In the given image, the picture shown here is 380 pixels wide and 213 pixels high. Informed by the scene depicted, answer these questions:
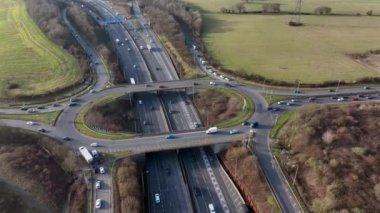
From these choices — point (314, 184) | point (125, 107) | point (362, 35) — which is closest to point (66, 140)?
point (125, 107)

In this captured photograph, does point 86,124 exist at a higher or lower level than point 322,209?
higher

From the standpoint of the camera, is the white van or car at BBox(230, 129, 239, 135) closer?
the white van

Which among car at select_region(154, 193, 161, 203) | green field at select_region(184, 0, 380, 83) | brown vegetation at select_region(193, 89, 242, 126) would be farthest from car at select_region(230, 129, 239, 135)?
green field at select_region(184, 0, 380, 83)

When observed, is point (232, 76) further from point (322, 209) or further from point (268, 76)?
point (322, 209)

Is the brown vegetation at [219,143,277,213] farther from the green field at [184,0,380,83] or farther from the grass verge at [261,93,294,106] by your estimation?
the green field at [184,0,380,83]

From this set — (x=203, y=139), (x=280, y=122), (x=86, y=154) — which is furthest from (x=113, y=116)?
(x=280, y=122)

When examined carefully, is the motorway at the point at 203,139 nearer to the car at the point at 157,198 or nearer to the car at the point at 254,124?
the car at the point at 254,124
